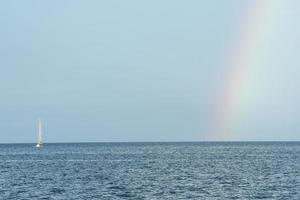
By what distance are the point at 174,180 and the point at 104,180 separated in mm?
8722

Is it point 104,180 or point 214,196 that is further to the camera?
point 104,180

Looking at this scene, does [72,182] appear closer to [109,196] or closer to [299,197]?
[109,196]

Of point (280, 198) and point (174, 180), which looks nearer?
point (280, 198)

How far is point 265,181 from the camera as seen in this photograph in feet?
247

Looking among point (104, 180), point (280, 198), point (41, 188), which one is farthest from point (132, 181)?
point (280, 198)

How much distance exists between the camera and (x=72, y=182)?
75.8 m

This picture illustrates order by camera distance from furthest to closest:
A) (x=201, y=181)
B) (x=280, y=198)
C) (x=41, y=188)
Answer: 1. (x=201, y=181)
2. (x=41, y=188)
3. (x=280, y=198)

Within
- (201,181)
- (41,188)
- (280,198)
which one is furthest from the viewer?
(201,181)

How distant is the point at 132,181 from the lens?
76.4 metres

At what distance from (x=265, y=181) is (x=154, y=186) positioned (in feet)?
47.8

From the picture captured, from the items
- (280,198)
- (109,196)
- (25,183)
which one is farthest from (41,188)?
(280,198)

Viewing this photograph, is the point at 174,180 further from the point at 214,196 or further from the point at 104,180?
the point at 214,196

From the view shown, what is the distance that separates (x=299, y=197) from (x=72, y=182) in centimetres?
2886

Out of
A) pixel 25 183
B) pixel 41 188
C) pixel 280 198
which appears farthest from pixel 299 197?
pixel 25 183
